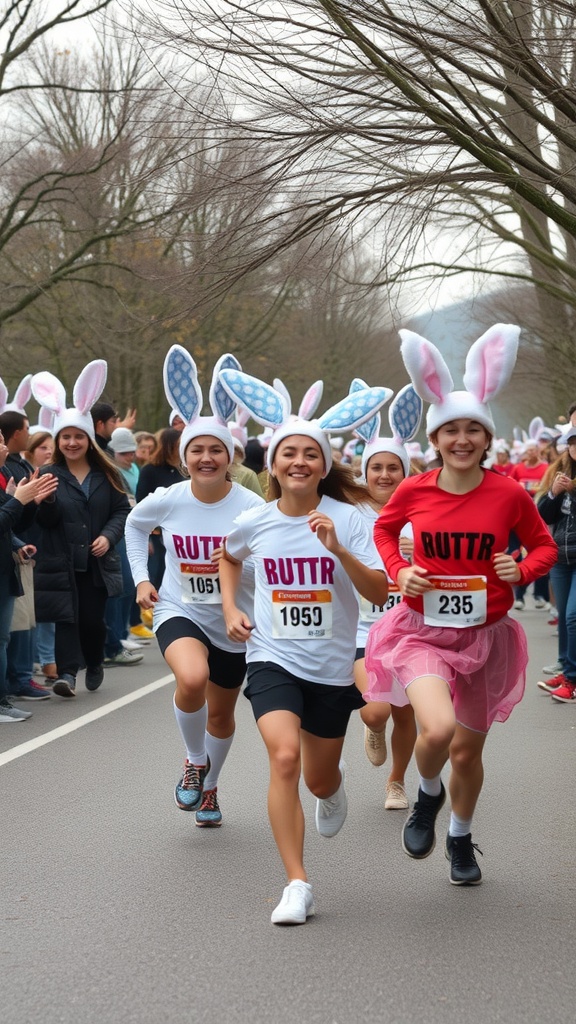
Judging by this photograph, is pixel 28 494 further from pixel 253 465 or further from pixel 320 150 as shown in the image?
pixel 253 465

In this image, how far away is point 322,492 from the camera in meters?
6.12

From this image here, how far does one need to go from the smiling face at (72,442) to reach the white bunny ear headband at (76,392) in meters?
0.05

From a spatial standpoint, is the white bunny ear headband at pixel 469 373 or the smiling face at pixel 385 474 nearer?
the white bunny ear headband at pixel 469 373

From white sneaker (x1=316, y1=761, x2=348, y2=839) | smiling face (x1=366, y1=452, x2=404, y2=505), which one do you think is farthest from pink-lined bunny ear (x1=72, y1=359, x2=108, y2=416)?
white sneaker (x1=316, y1=761, x2=348, y2=839)

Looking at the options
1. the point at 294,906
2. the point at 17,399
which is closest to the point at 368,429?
the point at 294,906

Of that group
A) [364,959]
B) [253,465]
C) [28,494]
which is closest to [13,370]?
[253,465]

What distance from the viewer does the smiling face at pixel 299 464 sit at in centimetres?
586

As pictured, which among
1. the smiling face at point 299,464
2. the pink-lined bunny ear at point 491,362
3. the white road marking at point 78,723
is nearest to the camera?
the pink-lined bunny ear at point 491,362

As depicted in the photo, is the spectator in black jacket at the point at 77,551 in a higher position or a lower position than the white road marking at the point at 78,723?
higher

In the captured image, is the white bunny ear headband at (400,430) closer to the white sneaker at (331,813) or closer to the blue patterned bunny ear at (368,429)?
the blue patterned bunny ear at (368,429)

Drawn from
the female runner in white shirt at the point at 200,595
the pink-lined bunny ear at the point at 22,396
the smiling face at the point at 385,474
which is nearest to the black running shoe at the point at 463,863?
the female runner in white shirt at the point at 200,595

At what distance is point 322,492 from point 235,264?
3.83 metres

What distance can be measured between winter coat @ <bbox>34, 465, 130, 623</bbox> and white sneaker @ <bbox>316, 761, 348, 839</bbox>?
521cm

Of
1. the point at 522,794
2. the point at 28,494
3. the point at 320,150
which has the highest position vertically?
the point at 320,150
